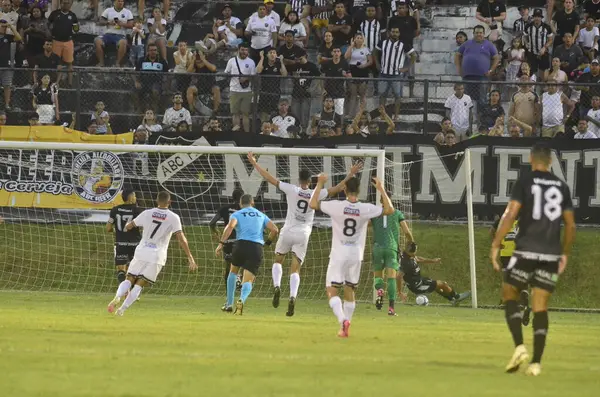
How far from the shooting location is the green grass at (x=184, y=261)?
26844mm

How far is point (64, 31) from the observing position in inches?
1220

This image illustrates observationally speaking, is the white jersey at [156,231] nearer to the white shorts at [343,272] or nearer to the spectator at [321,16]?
the white shorts at [343,272]

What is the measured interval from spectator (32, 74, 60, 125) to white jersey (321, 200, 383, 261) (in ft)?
42.7

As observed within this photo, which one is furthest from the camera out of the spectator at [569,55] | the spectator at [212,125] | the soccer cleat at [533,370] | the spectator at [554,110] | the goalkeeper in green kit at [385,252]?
the spectator at [569,55]

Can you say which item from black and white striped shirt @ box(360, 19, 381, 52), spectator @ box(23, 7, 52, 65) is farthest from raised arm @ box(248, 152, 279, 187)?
spectator @ box(23, 7, 52, 65)

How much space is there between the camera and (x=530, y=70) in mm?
29141

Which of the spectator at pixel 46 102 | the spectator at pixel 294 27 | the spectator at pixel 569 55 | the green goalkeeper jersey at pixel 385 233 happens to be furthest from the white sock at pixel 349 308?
the spectator at pixel 294 27

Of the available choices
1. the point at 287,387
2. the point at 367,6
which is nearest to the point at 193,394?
the point at 287,387

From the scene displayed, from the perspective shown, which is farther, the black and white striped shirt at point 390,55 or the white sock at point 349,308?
the black and white striped shirt at point 390,55

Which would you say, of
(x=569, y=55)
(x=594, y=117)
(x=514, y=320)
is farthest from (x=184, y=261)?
(x=514, y=320)

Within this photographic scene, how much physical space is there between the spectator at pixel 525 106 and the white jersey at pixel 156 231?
9983 millimetres

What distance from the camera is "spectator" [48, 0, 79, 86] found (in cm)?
3094

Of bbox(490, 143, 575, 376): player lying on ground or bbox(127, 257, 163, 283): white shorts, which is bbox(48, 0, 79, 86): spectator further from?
bbox(490, 143, 575, 376): player lying on ground

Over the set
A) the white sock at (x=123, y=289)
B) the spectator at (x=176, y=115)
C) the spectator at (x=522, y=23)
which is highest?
the spectator at (x=522, y=23)
